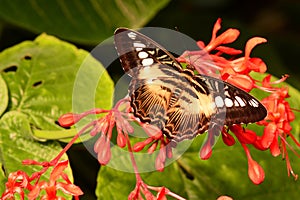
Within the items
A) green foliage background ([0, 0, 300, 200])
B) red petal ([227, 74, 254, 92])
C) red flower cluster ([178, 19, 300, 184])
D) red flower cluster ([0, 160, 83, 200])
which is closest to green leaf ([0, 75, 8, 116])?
green foliage background ([0, 0, 300, 200])

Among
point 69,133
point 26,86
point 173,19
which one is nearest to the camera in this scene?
point 69,133

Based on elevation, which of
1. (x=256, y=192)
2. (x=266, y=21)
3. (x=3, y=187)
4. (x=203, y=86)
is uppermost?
(x=203, y=86)

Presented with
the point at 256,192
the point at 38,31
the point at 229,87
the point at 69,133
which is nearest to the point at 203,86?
the point at 229,87

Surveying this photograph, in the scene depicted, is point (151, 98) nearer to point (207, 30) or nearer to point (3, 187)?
point (3, 187)

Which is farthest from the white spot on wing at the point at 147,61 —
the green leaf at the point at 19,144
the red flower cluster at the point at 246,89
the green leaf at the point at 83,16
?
the green leaf at the point at 83,16

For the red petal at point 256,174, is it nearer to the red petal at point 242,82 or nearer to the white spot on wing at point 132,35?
the red petal at point 242,82

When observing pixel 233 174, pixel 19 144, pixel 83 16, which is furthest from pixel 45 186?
pixel 83 16

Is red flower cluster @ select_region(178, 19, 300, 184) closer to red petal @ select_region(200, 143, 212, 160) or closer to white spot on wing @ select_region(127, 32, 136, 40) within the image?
red petal @ select_region(200, 143, 212, 160)

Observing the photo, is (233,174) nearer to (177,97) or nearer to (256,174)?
(256,174)
